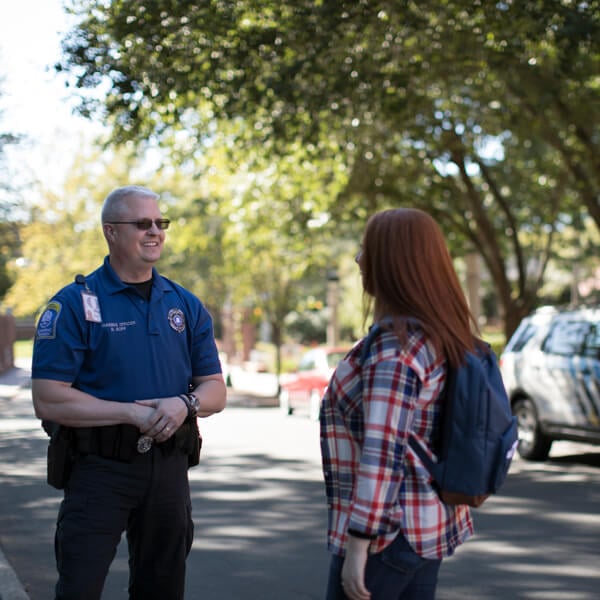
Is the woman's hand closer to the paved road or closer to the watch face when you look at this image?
the watch face

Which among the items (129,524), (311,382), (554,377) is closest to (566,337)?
(554,377)

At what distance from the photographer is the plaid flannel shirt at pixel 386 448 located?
2.78m

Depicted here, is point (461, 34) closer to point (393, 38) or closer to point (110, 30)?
point (393, 38)

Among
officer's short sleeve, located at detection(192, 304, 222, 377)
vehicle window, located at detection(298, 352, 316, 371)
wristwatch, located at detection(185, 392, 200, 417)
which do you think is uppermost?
officer's short sleeve, located at detection(192, 304, 222, 377)

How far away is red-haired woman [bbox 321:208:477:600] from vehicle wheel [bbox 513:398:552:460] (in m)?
9.66

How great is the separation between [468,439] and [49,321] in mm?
1630

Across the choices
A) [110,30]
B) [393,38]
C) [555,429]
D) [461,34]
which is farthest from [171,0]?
[555,429]

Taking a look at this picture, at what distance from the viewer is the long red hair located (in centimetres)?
289

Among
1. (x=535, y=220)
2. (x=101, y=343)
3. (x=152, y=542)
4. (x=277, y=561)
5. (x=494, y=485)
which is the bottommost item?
(x=277, y=561)

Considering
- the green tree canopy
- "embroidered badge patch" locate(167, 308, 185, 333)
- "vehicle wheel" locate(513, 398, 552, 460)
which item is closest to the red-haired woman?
"embroidered badge patch" locate(167, 308, 185, 333)

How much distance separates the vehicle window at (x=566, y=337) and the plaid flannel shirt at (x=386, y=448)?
30.1 ft

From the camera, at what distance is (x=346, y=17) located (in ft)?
38.4

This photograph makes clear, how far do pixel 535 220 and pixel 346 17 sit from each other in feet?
51.0

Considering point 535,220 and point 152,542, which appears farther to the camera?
point 535,220
